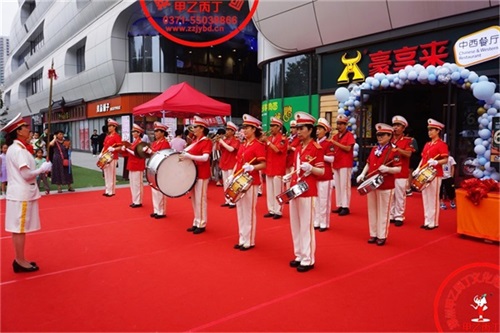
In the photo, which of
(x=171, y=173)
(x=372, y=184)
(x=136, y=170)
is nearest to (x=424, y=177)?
(x=372, y=184)

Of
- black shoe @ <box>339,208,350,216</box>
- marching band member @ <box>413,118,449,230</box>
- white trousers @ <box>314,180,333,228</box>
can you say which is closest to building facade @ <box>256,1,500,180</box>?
marching band member @ <box>413,118,449,230</box>

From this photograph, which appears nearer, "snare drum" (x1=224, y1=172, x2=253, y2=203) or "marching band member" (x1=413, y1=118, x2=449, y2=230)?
"snare drum" (x1=224, y1=172, x2=253, y2=203)

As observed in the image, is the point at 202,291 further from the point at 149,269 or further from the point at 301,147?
the point at 301,147

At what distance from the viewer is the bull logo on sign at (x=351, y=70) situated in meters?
12.5

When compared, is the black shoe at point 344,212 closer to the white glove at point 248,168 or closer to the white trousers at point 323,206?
the white trousers at point 323,206

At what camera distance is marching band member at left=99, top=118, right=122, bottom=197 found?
953 cm

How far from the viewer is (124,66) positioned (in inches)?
989

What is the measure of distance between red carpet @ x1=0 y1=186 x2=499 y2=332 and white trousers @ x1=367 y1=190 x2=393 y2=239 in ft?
0.93

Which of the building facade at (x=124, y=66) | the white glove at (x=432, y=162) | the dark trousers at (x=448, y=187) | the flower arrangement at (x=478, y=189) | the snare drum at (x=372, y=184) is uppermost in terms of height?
the building facade at (x=124, y=66)

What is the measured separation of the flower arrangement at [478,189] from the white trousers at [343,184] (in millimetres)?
2184

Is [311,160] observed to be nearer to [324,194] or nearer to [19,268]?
[324,194]

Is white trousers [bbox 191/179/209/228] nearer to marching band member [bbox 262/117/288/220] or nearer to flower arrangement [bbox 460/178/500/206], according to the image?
marching band member [bbox 262/117/288/220]

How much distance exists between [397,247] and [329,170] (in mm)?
1853

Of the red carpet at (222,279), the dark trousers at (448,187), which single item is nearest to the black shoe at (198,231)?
the red carpet at (222,279)
